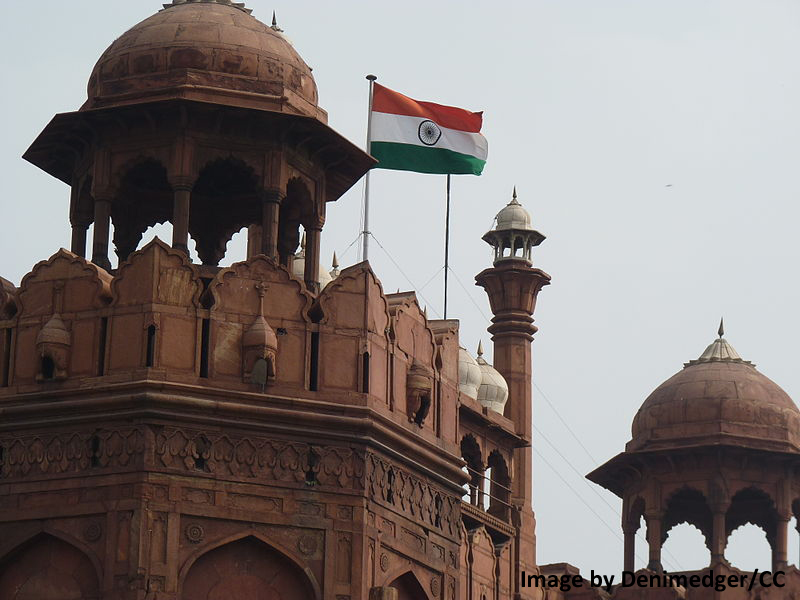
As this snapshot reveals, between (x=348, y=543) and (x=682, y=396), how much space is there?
22221 millimetres

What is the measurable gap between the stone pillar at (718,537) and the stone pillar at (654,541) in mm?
1020

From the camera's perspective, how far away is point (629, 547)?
46.8 m

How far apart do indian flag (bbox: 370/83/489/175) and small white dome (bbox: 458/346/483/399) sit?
9994 mm

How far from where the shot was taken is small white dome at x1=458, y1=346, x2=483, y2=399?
41.1 m

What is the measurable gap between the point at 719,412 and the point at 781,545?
8.86 feet

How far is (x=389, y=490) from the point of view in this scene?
25750mm

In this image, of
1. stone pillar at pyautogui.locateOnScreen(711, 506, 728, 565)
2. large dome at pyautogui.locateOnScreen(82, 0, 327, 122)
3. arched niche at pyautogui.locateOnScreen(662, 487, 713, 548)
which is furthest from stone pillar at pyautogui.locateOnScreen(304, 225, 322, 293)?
arched niche at pyautogui.locateOnScreen(662, 487, 713, 548)

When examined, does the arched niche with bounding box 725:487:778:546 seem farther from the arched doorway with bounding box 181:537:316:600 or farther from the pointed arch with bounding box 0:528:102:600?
the pointed arch with bounding box 0:528:102:600

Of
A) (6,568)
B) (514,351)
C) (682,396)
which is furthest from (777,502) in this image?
(6,568)

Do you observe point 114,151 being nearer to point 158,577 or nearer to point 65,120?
point 65,120

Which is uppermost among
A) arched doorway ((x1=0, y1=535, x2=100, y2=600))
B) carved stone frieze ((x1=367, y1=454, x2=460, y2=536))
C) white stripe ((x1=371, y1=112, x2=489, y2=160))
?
white stripe ((x1=371, y1=112, x2=489, y2=160))

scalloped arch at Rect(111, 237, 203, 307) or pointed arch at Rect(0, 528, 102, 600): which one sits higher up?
scalloped arch at Rect(111, 237, 203, 307)

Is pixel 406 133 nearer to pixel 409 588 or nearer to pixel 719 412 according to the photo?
pixel 409 588

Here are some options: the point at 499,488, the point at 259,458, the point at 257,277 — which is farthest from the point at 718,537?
the point at 259,458
